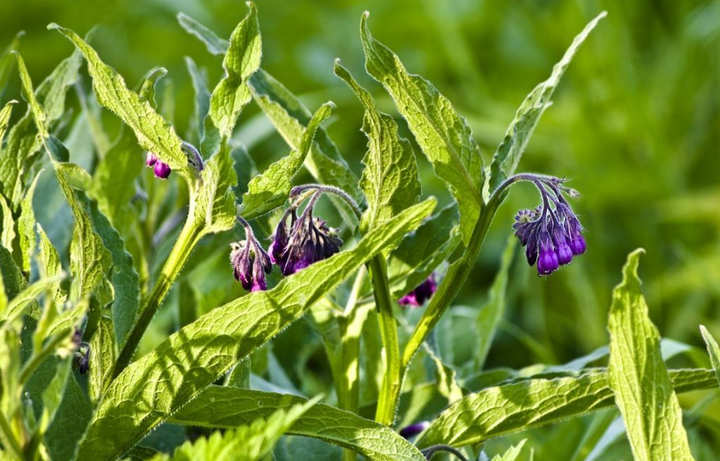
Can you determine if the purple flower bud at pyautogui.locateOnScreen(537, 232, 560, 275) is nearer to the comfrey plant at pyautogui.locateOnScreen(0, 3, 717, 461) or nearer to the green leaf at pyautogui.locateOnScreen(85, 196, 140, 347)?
the comfrey plant at pyautogui.locateOnScreen(0, 3, 717, 461)

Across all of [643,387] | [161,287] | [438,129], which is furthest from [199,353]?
[643,387]

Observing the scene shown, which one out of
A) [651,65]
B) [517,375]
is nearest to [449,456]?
[517,375]

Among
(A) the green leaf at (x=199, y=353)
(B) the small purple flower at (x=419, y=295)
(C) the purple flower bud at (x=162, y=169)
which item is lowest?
(A) the green leaf at (x=199, y=353)

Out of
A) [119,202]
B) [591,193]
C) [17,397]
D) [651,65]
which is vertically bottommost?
[17,397]

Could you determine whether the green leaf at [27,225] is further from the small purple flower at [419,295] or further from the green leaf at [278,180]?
the small purple flower at [419,295]

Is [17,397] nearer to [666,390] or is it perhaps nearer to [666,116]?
[666,390]

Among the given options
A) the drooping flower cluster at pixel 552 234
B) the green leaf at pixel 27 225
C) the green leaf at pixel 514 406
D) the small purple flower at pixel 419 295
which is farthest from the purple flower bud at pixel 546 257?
the green leaf at pixel 27 225

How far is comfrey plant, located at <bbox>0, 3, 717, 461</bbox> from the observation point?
35.1 inches

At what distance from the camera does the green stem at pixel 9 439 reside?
758mm

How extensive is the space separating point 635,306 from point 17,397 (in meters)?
0.55

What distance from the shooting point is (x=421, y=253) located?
3.81ft

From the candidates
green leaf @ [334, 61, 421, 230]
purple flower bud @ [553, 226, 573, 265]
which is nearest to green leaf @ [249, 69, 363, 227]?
green leaf @ [334, 61, 421, 230]

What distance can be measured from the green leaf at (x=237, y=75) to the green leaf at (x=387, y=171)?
109 mm

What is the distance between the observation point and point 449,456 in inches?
45.8
